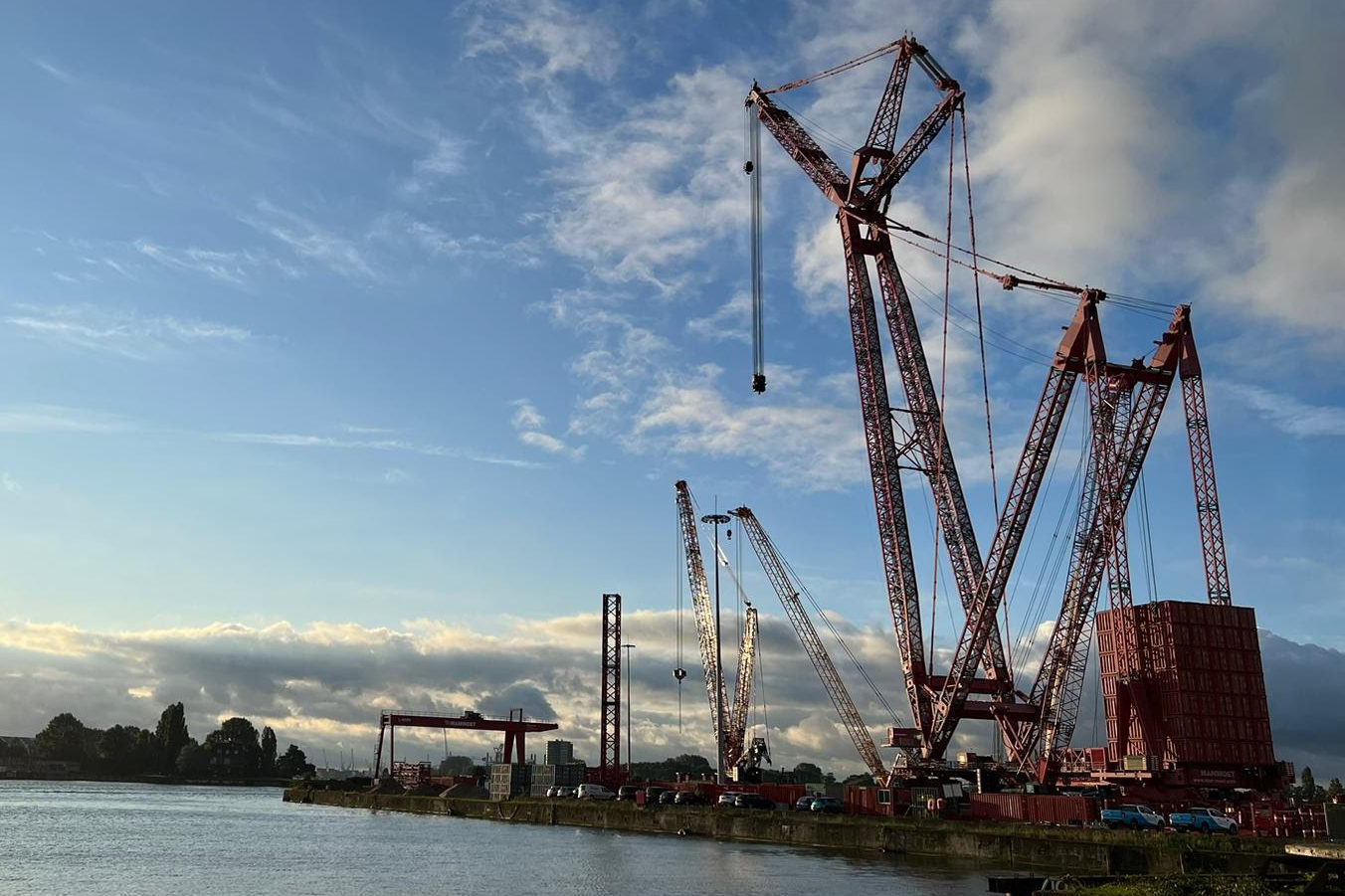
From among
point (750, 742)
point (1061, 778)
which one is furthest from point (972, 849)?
point (750, 742)

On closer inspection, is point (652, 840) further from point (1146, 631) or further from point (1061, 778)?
point (1146, 631)

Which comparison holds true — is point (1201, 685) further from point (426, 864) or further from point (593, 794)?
point (593, 794)

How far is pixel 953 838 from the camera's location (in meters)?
67.1

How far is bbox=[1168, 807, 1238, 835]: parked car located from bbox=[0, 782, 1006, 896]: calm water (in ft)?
48.6

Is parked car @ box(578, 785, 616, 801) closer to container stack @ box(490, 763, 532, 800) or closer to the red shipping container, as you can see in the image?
container stack @ box(490, 763, 532, 800)

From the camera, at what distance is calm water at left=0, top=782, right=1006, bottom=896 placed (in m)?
57.1

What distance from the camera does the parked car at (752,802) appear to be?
103 meters

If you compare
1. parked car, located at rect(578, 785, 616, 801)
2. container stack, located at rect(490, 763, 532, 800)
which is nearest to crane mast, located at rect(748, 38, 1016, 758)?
parked car, located at rect(578, 785, 616, 801)

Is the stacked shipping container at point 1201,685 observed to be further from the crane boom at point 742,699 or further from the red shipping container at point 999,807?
the crane boom at point 742,699

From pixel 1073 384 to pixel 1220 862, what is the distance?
61.2m

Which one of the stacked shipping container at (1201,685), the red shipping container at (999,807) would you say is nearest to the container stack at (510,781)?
the stacked shipping container at (1201,685)

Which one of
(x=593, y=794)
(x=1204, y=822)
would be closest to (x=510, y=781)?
(x=593, y=794)

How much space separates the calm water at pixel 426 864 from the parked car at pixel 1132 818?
11.3 meters

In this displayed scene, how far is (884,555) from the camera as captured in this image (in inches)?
4304
